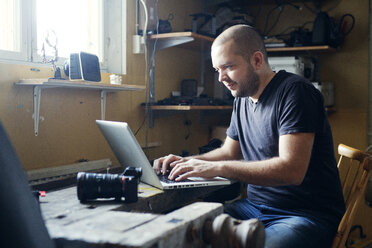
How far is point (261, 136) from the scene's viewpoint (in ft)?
5.47

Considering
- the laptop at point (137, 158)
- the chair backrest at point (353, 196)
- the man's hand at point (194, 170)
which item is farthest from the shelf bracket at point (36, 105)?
the chair backrest at point (353, 196)

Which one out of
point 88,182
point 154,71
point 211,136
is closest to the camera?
point 88,182

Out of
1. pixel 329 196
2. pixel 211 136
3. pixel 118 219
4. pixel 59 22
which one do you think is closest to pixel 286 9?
pixel 211 136

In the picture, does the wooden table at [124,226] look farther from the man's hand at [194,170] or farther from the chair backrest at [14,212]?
the man's hand at [194,170]

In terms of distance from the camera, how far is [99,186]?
1.19 m

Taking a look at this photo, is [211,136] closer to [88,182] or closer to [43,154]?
[43,154]

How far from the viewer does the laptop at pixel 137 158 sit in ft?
4.58

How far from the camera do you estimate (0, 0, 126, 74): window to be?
186cm

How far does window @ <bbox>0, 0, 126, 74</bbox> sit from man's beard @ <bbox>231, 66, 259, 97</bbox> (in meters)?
0.91

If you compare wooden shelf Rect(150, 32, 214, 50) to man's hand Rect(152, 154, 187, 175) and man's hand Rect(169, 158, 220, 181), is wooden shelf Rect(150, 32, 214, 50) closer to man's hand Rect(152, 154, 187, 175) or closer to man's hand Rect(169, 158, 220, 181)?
man's hand Rect(152, 154, 187, 175)

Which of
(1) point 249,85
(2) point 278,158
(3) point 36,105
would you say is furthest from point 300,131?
(3) point 36,105

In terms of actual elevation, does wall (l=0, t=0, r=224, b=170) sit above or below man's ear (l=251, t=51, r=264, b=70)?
below

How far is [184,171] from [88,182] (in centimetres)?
41

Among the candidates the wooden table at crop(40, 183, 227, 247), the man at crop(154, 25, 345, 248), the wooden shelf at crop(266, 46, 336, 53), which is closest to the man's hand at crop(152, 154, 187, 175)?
the man at crop(154, 25, 345, 248)
